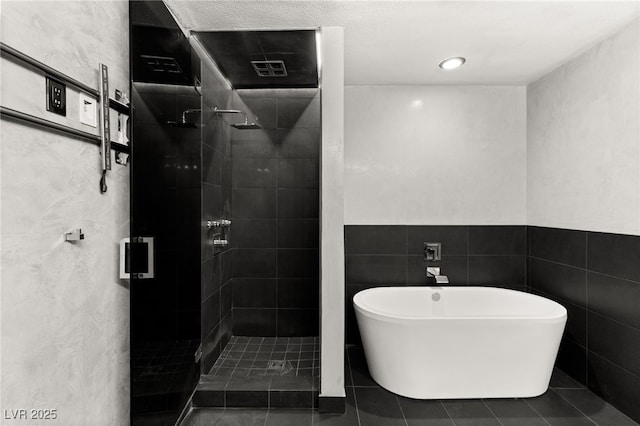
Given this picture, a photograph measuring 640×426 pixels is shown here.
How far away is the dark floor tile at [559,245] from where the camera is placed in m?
2.62

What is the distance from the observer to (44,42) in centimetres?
111

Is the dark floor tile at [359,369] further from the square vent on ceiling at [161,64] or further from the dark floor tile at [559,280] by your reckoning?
the square vent on ceiling at [161,64]

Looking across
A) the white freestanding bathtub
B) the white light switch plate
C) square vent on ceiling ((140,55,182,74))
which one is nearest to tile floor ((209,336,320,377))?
the white freestanding bathtub

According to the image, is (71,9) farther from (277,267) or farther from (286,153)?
(277,267)

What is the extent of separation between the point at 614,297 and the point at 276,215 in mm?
2728

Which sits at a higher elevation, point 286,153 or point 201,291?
point 286,153

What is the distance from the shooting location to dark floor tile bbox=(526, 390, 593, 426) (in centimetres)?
215

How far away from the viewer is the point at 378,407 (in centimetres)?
230

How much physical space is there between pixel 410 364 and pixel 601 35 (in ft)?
8.64

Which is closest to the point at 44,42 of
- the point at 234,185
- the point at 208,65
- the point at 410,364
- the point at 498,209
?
the point at 208,65

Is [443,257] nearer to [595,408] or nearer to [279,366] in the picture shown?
[595,408]

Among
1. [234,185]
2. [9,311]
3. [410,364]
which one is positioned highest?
[234,185]

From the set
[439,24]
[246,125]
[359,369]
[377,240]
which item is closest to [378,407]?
[359,369]

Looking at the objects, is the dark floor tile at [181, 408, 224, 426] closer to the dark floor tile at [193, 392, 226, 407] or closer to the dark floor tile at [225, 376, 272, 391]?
the dark floor tile at [193, 392, 226, 407]
